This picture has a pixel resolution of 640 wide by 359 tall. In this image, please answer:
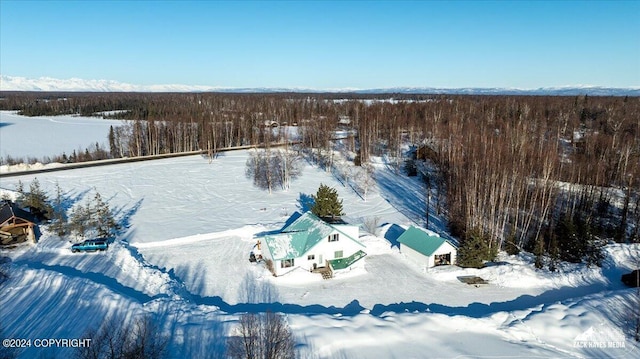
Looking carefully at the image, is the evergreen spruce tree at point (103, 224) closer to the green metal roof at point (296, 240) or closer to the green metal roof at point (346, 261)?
the green metal roof at point (296, 240)

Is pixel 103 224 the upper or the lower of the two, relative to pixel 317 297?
upper

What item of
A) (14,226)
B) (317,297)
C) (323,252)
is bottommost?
(317,297)

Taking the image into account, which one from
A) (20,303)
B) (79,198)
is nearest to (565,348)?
(20,303)

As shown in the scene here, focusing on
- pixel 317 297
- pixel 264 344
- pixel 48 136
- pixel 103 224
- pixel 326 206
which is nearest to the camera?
pixel 264 344

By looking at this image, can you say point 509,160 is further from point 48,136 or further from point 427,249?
point 48,136

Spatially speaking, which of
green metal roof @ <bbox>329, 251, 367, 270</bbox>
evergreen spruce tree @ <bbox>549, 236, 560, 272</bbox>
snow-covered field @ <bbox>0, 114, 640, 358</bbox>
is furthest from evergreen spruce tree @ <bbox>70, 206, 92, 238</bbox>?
evergreen spruce tree @ <bbox>549, 236, 560, 272</bbox>

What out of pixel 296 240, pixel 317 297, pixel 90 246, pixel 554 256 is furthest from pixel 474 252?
pixel 90 246
